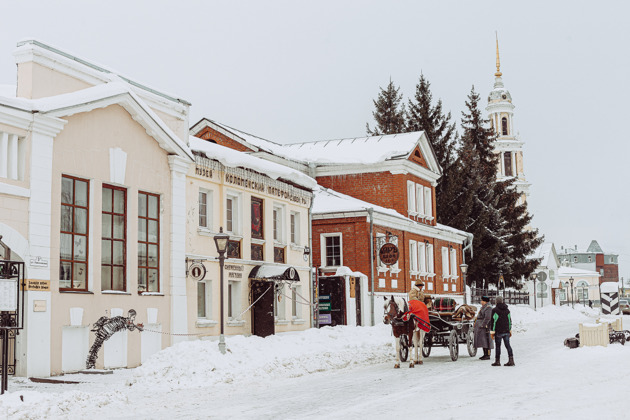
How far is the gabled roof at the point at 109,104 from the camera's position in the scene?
59.4 ft

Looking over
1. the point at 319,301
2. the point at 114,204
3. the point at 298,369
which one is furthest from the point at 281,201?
the point at 298,369

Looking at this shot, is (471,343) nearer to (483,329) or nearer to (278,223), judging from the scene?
(483,329)

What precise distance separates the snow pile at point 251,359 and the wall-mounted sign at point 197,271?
2.80m

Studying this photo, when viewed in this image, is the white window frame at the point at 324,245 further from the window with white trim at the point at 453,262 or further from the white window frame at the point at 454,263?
the window with white trim at the point at 453,262

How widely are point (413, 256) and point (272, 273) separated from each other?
1712 cm

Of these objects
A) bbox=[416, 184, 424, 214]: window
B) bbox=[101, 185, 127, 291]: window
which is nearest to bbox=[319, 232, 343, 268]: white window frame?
bbox=[416, 184, 424, 214]: window

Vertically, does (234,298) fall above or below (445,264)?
below

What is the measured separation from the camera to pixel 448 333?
21.5 m

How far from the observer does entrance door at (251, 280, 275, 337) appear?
87.5ft

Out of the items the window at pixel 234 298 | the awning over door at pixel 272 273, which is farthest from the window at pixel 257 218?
the window at pixel 234 298

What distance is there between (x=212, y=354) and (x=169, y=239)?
5.51 m

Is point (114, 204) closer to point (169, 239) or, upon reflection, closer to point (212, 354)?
point (169, 239)

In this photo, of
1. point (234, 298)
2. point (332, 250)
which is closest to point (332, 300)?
point (332, 250)

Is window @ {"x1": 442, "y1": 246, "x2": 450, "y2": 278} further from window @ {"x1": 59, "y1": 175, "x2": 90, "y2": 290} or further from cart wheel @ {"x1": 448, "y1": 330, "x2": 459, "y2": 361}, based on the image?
window @ {"x1": 59, "y1": 175, "x2": 90, "y2": 290}
